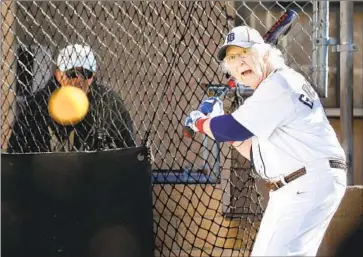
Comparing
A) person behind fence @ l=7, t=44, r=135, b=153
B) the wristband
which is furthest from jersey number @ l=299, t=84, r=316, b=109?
person behind fence @ l=7, t=44, r=135, b=153

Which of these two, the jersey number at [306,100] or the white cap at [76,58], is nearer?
the jersey number at [306,100]

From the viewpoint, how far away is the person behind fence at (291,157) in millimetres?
4684

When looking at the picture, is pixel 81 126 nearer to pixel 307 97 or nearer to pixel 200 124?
pixel 200 124

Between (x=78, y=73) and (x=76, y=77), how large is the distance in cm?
3

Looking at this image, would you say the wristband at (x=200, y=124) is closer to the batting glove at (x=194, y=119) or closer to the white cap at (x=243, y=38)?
the batting glove at (x=194, y=119)

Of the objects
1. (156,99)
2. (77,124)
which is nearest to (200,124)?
(77,124)

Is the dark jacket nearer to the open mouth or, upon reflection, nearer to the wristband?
the wristband

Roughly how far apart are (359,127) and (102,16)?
2474mm

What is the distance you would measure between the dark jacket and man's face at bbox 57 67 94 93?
6 cm

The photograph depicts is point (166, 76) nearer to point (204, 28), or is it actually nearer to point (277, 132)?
point (204, 28)

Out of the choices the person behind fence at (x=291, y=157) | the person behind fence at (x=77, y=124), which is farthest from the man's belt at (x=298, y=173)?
the person behind fence at (x=77, y=124)

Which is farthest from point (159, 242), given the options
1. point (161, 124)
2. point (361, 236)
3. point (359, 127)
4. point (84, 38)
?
point (359, 127)

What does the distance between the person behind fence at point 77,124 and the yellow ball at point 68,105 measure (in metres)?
0.11

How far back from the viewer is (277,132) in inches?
190
